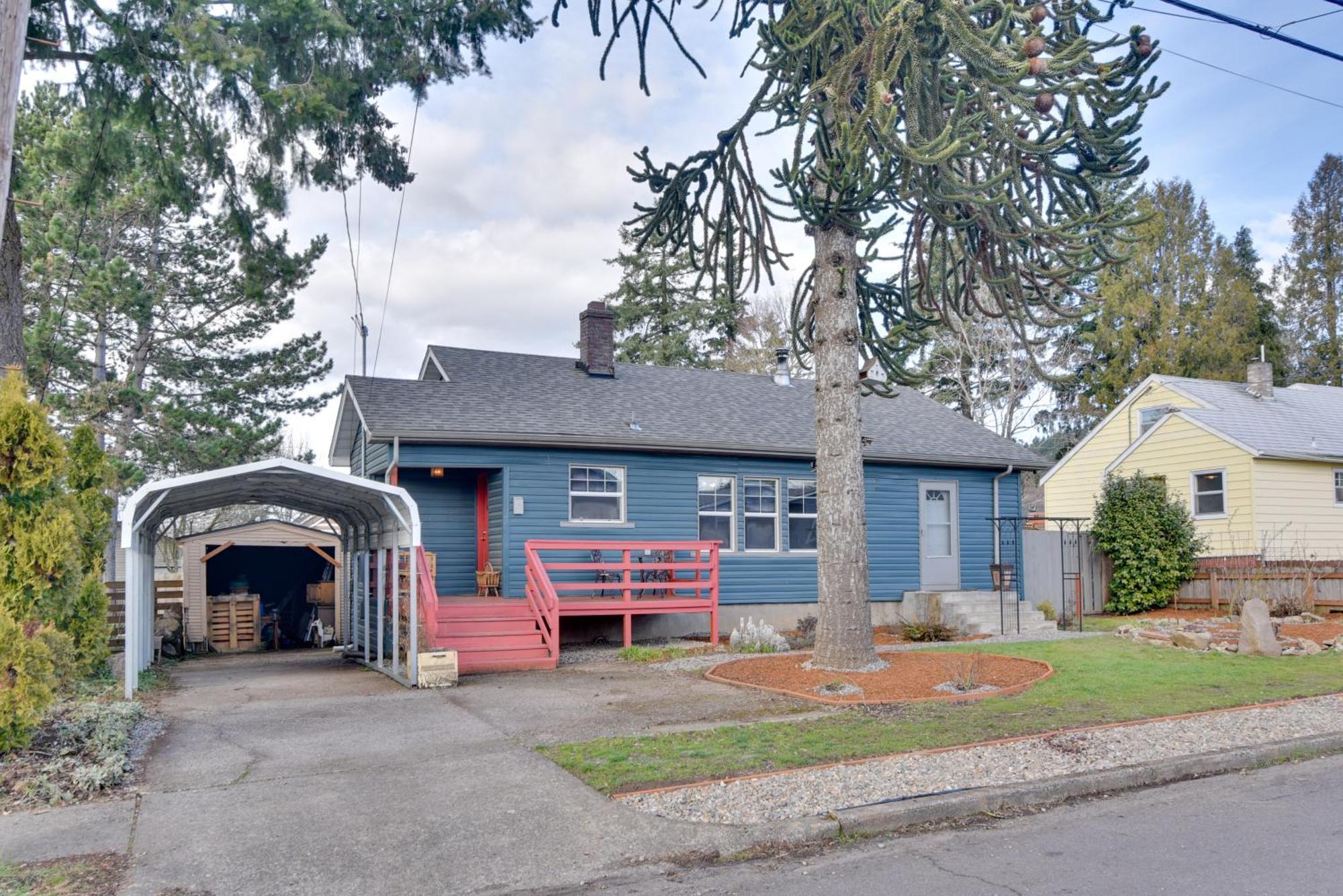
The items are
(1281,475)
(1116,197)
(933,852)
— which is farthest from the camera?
(1116,197)

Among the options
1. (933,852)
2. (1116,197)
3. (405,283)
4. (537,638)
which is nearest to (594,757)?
(933,852)

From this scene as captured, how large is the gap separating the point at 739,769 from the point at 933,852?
1.66 metres

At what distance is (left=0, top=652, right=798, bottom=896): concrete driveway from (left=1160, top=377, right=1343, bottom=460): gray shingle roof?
720 inches

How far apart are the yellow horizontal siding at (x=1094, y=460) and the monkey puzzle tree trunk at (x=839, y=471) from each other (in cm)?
1703

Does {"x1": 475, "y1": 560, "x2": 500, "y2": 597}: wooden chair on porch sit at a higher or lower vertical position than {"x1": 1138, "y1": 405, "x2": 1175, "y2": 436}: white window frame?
lower

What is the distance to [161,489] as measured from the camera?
34.2 feet

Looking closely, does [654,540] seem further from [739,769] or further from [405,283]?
[739,769]

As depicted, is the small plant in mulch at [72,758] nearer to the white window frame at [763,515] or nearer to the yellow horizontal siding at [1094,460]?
the white window frame at [763,515]

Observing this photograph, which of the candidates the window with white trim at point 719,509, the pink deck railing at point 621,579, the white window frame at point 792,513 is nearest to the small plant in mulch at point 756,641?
the pink deck railing at point 621,579

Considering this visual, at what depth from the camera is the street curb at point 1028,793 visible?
5453 mm

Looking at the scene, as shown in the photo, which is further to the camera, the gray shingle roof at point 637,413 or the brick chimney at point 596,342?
the brick chimney at point 596,342

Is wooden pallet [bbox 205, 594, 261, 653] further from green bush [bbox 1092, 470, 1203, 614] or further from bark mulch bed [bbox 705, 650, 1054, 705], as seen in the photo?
green bush [bbox 1092, 470, 1203, 614]

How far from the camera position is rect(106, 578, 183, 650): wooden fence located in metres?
15.0

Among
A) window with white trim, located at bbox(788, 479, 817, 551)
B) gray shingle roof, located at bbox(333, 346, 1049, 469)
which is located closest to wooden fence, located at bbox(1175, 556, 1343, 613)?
gray shingle roof, located at bbox(333, 346, 1049, 469)
